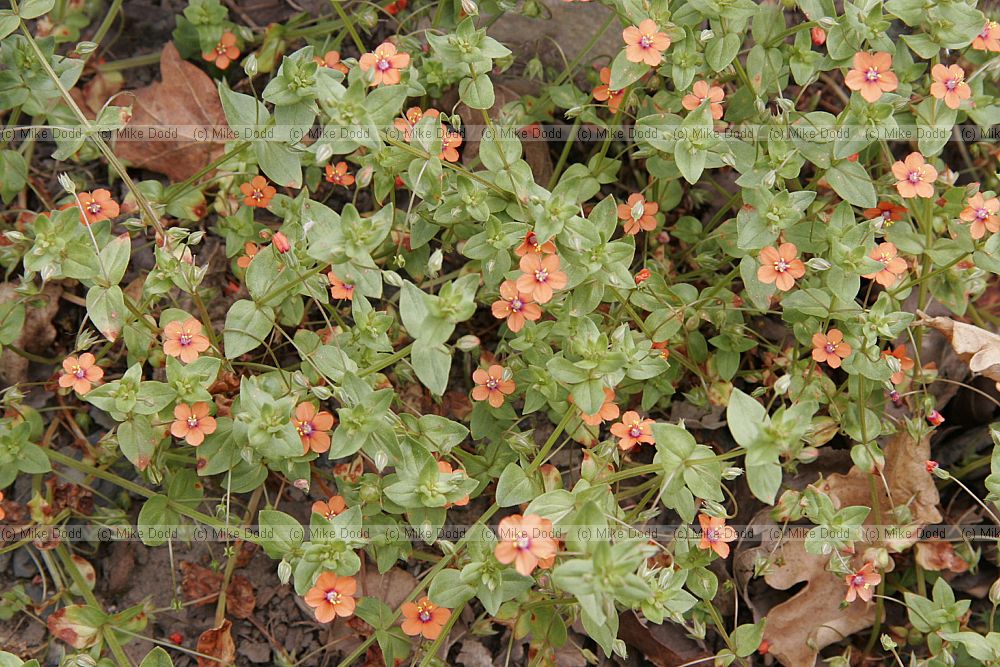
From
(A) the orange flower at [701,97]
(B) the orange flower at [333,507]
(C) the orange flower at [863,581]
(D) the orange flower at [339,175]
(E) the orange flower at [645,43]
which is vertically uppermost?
(E) the orange flower at [645,43]

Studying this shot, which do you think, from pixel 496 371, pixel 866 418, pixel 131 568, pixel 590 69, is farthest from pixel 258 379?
pixel 866 418

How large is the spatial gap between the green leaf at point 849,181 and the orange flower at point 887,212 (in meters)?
0.39

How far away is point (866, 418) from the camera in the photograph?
382 cm

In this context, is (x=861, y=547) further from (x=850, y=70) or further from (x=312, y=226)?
(x=312, y=226)

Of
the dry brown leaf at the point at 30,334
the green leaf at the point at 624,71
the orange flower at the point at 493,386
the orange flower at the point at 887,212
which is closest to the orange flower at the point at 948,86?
the orange flower at the point at 887,212

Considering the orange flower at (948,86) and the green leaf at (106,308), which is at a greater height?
the orange flower at (948,86)

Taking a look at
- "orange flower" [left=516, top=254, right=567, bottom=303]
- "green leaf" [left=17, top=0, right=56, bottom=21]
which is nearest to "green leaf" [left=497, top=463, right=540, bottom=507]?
"orange flower" [left=516, top=254, right=567, bottom=303]

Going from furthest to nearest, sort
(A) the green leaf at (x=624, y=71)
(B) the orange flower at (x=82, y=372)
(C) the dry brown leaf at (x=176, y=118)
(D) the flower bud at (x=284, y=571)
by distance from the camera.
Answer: (C) the dry brown leaf at (x=176, y=118) → (A) the green leaf at (x=624, y=71) → (B) the orange flower at (x=82, y=372) → (D) the flower bud at (x=284, y=571)

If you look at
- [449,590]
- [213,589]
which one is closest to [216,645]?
[213,589]

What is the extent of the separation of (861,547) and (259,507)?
9.49 feet

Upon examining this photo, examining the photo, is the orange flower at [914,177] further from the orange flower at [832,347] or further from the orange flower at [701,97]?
the orange flower at [701,97]

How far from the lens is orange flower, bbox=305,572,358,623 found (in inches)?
129

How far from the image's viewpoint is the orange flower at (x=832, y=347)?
367 centimetres

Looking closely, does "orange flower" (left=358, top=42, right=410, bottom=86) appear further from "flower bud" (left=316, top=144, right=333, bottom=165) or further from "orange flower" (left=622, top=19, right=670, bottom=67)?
"orange flower" (left=622, top=19, right=670, bottom=67)
